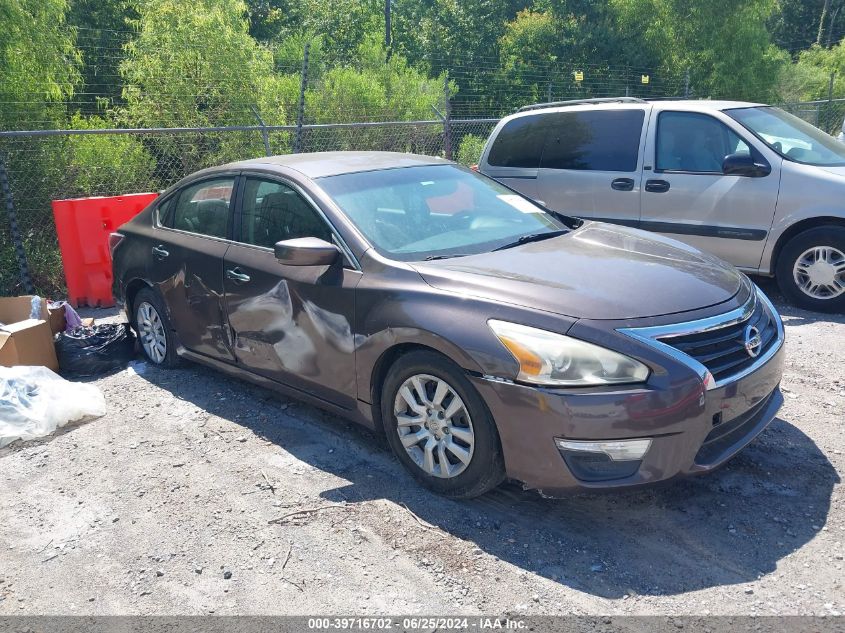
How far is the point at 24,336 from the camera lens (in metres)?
5.61

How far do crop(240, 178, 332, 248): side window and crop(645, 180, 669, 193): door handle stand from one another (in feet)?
13.3

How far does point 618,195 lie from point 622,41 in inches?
819

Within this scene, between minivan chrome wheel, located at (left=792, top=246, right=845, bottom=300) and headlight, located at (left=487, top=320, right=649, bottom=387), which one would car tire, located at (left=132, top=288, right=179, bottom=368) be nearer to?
headlight, located at (left=487, top=320, right=649, bottom=387)

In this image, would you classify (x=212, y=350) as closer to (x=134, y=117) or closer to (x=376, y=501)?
(x=376, y=501)

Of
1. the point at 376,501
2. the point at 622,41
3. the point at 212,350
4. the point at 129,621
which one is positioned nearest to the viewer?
the point at 129,621

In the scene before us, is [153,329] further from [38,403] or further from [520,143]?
[520,143]

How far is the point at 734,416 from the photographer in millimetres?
3348

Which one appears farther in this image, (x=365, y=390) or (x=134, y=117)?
(x=134, y=117)

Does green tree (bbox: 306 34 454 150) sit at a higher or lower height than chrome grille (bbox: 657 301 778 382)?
higher

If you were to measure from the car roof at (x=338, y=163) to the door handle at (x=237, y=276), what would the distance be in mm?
680

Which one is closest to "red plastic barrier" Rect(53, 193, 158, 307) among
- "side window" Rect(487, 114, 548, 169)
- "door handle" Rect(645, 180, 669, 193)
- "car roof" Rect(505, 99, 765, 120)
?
"side window" Rect(487, 114, 548, 169)

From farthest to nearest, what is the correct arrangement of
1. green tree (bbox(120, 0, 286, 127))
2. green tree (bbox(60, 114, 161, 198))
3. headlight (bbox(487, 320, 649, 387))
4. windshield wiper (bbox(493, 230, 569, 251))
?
1. green tree (bbox(120, 0, 286, 127))
2. green tree (bbox(60, 114, 161, 198))
3. windshield wiper (bbox(493, 230, 569, 251))
4. headlight (bbox(487, 320, 649, 387))

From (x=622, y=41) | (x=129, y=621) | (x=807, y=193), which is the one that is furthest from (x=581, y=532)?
(x=622, y=41)

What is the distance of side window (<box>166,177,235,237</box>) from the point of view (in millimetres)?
4988
